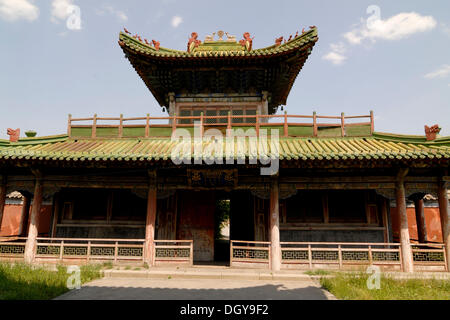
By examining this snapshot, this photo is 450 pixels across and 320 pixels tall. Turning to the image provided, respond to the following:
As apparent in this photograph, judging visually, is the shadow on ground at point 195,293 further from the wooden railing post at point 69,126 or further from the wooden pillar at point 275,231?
the wooden railing post at point 69,126

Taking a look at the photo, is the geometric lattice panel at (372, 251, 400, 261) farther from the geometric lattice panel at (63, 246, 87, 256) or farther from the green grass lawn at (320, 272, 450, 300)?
the geometric lattice panel at (63, 246, 87, 256)

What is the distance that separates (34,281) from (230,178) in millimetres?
5527

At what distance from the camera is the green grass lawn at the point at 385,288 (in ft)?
18.6

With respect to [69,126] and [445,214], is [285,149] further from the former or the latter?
[69,126]

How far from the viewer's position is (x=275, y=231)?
8367mm

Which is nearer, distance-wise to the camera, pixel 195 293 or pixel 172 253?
pixel 195 293

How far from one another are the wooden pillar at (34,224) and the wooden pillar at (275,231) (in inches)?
289

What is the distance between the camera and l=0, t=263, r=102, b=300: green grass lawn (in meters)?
5.48

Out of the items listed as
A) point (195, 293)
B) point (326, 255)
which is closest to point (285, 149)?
point (326, 255)

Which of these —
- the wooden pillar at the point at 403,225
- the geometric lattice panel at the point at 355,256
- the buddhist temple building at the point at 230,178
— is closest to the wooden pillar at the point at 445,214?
the buddhist temple building at the point at 230,178

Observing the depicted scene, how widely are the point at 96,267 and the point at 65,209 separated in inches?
137

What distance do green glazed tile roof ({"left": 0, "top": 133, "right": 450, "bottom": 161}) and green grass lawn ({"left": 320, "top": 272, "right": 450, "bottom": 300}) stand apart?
3.04 metres
